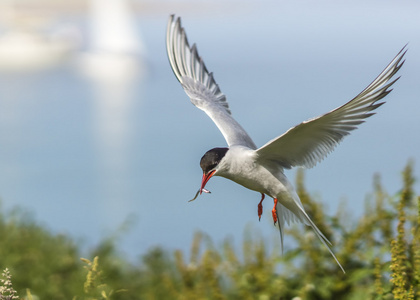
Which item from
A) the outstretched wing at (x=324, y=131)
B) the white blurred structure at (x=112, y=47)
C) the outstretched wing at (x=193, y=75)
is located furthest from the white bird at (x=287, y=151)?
the white blurred structure at (x=112, y=47)

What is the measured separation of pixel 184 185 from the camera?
47.9 feet

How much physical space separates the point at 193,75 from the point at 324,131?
3.94ft

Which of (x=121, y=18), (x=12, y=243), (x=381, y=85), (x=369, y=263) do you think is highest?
(x=121, y=18)

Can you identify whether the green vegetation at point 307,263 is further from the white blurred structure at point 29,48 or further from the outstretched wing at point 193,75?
the white blurred structure at point 29,48

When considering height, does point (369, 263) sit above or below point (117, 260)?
below

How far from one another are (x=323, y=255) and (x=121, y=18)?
4197 centimetres

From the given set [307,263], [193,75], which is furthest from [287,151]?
[193,75]

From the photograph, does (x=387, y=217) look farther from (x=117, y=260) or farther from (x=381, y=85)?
(x=117, y=260)

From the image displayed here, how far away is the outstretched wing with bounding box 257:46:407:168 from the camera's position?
2.48 metres

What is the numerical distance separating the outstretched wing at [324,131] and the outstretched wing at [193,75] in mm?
486

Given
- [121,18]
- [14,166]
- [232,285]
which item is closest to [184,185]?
[14,166]

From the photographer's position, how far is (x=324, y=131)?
2.76m

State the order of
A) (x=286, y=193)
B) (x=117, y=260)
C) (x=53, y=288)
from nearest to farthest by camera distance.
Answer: (x=286, y=193), (x=53, y=288), (x=117, y=260)

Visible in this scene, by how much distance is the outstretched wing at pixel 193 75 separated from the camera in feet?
11.3
